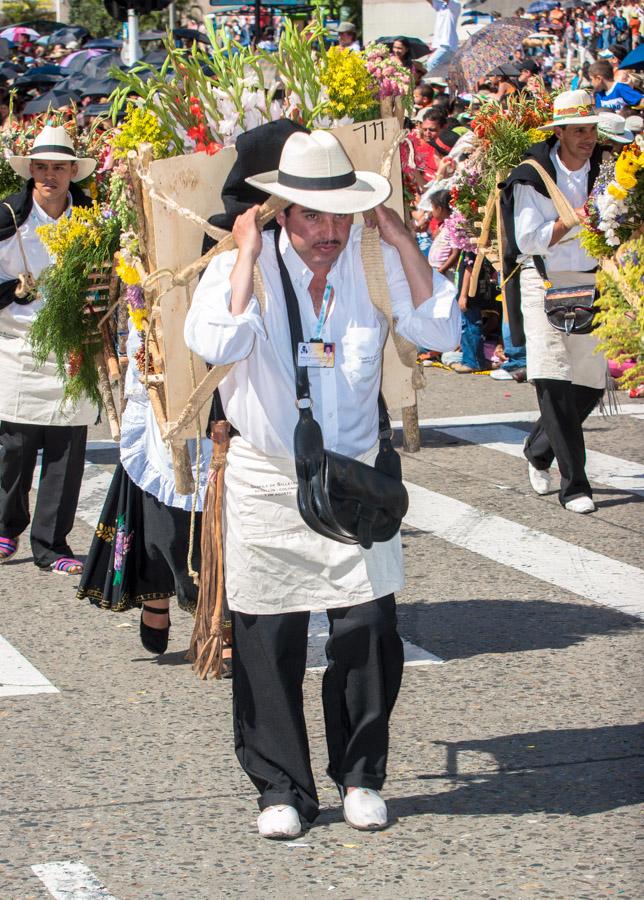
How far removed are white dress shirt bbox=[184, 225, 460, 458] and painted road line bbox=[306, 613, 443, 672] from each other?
1.93 meters

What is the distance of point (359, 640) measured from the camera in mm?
4586

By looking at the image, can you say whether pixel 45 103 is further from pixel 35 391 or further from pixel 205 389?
pixel 205 389

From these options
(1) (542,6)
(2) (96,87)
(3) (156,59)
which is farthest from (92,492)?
(1) (542,6)

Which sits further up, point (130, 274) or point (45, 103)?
point (130, 274)

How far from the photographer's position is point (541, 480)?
948 cm

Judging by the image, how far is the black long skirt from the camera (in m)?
6.13

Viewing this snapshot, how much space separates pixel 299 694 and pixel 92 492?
514 centimetres

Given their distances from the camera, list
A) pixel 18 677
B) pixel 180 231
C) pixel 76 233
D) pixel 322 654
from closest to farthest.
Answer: pixel 180 231, pixel 18 677, pixel 322 654, pixel 76 233

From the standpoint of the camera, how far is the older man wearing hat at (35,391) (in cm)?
775

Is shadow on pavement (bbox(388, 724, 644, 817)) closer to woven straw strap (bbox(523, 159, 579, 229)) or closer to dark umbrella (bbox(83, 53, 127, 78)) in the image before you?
woven straw strap (bbox(523, 159, 579, 229))

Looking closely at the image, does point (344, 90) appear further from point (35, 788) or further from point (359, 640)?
point (35, 788)

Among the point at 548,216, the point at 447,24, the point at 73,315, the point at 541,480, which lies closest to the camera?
the point at 73,315

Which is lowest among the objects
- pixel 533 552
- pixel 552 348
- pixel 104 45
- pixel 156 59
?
pixel 104 45

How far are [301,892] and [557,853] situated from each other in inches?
30.0
